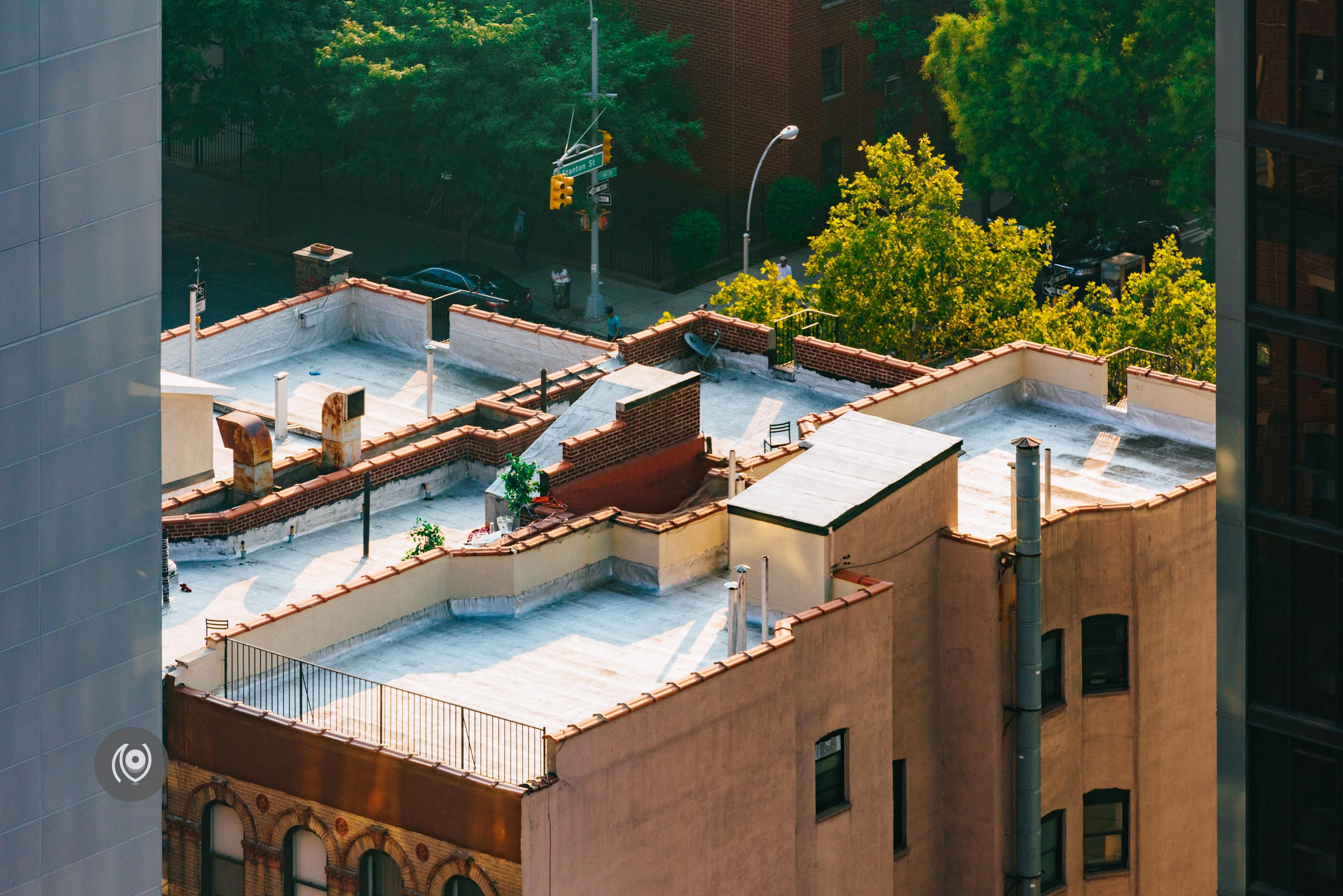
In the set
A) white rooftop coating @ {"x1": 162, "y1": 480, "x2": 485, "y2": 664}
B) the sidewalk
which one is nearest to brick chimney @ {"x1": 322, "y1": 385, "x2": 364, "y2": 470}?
white rooftop coating @ {"x1": 162, "y1": 480, "x2": 485, "y2": 664}

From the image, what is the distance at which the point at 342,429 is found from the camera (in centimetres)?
4616

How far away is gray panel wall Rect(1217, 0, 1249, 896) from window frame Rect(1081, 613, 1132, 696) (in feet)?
47.7

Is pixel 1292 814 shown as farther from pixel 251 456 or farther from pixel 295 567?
pixel 251 456

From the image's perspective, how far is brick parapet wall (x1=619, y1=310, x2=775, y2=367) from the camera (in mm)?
51875

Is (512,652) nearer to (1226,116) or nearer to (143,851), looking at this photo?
(143,851)

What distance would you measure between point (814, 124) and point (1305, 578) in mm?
62896

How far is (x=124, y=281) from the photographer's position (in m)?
28.4

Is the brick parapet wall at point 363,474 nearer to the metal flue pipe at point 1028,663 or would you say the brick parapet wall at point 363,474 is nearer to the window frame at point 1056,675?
the metal flue pipe at point 1028,663

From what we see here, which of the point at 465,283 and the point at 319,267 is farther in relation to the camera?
the point at 465,283

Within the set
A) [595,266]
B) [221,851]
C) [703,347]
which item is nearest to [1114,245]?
[595,266]

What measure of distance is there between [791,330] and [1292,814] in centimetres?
2774

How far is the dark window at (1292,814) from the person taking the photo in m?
28.4

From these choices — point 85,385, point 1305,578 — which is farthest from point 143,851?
point 1305,578

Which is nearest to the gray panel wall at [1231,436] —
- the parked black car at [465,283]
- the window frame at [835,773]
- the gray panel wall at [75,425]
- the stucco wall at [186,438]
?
the window frame at [835,773]
